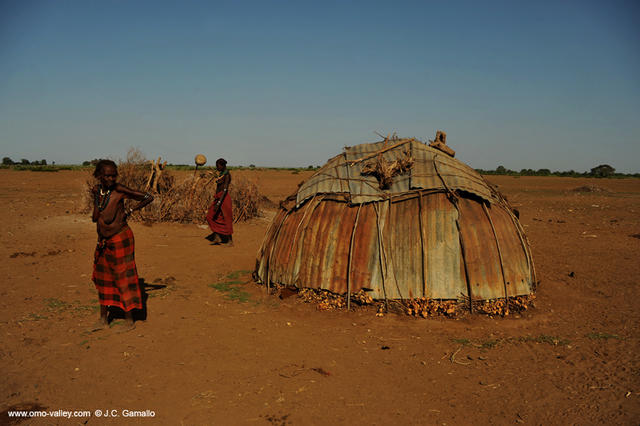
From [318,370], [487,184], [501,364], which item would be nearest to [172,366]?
[318,370]

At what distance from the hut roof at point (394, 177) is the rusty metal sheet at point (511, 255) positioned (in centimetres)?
30

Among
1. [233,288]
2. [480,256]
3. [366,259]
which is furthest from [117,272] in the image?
[480,256]

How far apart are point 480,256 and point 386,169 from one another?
1.84 metres

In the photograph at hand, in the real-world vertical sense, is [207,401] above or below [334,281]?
below

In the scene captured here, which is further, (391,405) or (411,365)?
(411,365)

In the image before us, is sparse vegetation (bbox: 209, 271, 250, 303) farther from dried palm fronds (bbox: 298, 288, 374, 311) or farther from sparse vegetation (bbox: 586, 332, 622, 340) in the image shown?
sparse vegetation (bbox: 586, 332, 622, 340)

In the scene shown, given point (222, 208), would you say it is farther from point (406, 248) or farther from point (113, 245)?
point (406, 248)

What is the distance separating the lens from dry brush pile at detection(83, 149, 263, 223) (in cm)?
1302

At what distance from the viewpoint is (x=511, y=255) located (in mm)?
5965

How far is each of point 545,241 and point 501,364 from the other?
25.5 feet

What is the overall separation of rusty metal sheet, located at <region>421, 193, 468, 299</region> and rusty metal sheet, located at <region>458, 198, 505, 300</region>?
11 cm

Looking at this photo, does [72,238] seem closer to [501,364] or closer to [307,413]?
[307,413]

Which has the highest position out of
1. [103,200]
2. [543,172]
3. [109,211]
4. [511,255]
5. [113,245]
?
[543,172]

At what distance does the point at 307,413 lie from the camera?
3660 mm
